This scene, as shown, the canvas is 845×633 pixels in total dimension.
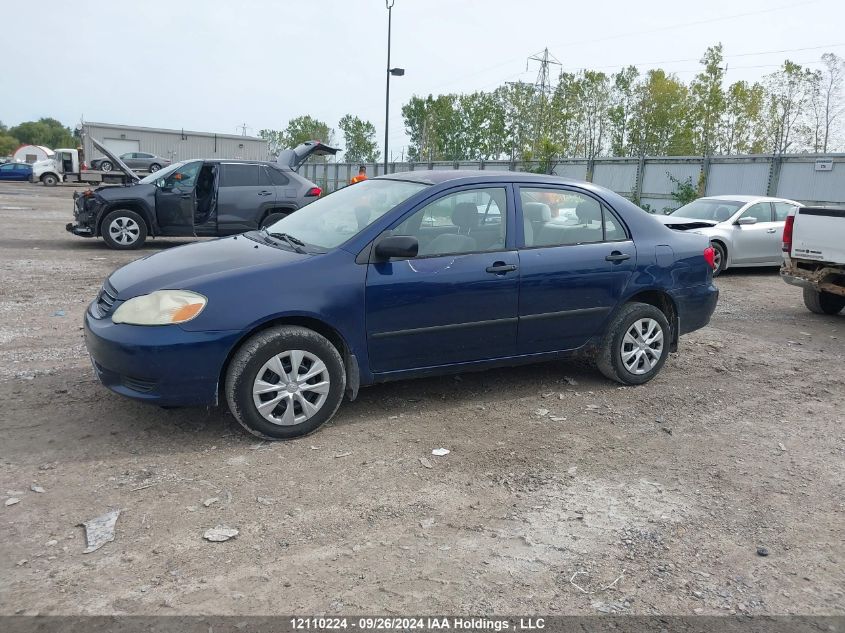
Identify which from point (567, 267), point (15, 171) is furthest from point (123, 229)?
point (15, 171)

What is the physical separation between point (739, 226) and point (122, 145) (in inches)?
1857

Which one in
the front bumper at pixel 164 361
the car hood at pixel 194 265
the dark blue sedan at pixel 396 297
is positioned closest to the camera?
the front bumper at pixel 164 361

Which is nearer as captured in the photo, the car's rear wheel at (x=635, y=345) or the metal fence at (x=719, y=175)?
the car's rear wheel at (x=635, y=345)

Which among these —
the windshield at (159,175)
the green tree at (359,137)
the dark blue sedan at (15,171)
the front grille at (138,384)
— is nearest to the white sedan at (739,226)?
the windshield at (159,175)

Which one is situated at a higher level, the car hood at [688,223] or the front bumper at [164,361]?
the car hood at [688,223]

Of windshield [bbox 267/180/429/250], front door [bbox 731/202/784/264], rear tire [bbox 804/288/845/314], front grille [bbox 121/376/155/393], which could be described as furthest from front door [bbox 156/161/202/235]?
rear tire [bbox 804/288/845/314]

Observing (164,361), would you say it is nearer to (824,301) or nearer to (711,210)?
(824,301)

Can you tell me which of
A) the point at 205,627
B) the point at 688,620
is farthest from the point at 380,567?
the point at 688,620

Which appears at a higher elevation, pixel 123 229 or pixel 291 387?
pixel 123 229

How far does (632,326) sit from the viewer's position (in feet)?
18.8

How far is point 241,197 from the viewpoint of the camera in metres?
13.0

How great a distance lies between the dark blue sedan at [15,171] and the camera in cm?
4619

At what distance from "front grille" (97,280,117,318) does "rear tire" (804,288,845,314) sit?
8.71 meters

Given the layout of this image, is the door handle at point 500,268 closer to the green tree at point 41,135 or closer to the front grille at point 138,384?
the front grille at point 138,384
